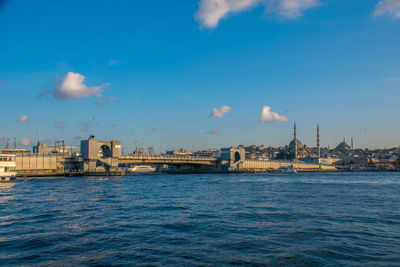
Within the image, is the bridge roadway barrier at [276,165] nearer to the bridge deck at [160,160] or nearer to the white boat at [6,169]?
the bridge deck at [160,160]

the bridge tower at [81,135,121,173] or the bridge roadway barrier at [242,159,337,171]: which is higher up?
the bridge tower at [81,135,121,173]

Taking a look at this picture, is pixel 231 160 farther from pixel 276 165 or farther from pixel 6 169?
pixel 6 169

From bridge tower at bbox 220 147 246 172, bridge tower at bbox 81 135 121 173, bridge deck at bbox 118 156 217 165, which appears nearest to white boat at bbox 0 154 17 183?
bridge tower at bbox 81 135 121 173

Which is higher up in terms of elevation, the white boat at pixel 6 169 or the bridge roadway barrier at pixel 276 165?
the white boat at pixel 6 169

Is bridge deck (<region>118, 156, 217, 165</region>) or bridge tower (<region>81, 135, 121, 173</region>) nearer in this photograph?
bridge tower (<region>81, 135, 121, 173</region>)

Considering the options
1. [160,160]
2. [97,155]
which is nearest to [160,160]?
[160,160]

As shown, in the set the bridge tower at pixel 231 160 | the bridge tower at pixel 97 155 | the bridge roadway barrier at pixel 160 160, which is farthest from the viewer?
the bridge tower at pixel 231 160

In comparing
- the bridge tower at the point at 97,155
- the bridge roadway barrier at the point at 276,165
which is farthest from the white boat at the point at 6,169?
the bridge roadway barrier at the point at 276,165

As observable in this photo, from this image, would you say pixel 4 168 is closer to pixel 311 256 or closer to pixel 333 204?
pixel 333 204

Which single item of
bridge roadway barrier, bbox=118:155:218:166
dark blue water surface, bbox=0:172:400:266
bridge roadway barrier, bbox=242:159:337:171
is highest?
bridge roadway barrier, bbox=118:155:218:166

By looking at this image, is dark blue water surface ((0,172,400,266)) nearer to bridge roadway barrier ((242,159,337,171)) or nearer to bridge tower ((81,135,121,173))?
bridge tower ((81,135,121,173))

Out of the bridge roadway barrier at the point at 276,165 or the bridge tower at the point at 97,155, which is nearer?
the bridge tower at the point at 97,155

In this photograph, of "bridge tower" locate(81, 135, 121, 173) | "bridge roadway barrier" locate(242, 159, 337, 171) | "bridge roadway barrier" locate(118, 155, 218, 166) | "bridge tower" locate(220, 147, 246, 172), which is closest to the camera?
"bridge tower" locate(81, 135, 121, 173)

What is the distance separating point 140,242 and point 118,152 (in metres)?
79.1
